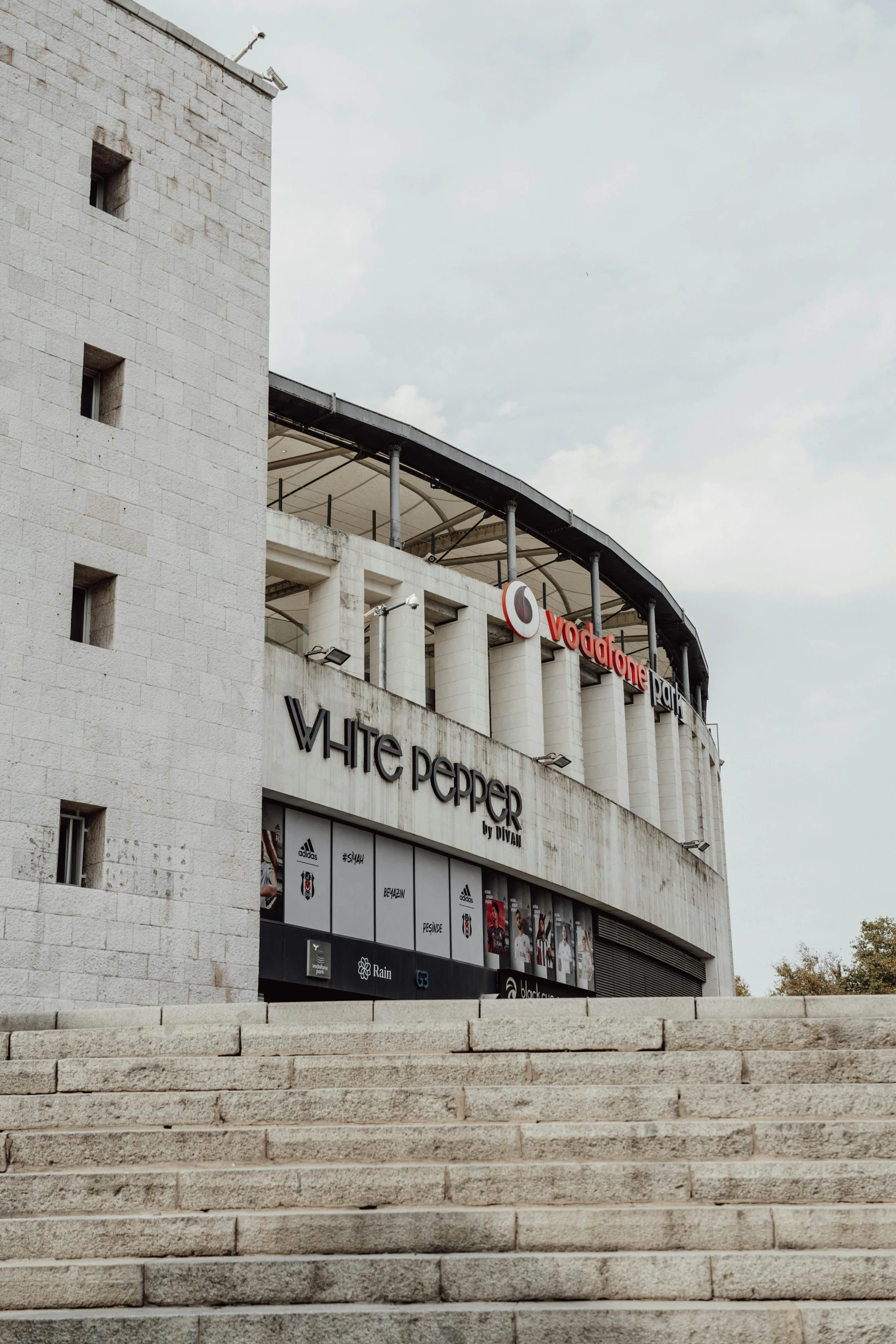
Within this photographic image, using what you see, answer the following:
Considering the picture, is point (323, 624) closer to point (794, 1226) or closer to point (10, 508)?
point (10, 508)

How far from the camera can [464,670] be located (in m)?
35.8

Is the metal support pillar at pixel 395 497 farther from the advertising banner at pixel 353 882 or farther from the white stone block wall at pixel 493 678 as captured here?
the advertising banner at pixel 353 882

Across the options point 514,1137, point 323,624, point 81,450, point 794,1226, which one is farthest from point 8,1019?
point 323,624

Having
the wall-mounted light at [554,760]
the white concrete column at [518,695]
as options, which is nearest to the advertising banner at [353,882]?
the wall-mounted light at [554,760]

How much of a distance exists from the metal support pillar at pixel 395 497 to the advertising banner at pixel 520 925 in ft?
28.2

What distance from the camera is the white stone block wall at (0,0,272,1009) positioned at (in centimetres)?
2027

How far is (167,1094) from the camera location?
11.3m

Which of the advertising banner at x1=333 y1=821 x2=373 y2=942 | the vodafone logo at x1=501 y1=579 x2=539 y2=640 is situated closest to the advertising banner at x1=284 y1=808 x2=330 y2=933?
the advertising banner at x1=333 y1=821 x2=373 y2=942

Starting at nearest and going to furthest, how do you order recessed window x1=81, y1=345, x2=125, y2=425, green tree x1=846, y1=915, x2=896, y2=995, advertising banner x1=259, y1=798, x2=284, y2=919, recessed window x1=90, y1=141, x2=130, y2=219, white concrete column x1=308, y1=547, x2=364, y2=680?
recessed window x1=81, y1=345, x2=125, y2=425 → recessed window x1=90, y1=141, x2=130, y2=219 → advertising banner x1=259, y1=798, x2=284, y2=919 → white concrete column x1=308, y1=547, x2=364, y2=680 → green tree x1=846, y1=915, x2=896, y2=995

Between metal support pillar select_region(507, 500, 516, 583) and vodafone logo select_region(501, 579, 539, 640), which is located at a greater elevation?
metal support pillar select_region(507, 500, 516, 583)

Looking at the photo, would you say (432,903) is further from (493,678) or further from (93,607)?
(93,607)

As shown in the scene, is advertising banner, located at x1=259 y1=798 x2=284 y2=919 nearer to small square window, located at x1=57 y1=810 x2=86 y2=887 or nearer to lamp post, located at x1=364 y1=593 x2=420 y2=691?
lamp post, located at x1=364 y1=593 x2=420 y2=691

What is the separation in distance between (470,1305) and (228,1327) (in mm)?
1459

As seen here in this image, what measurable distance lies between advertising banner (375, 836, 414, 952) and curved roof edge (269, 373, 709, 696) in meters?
10.3
